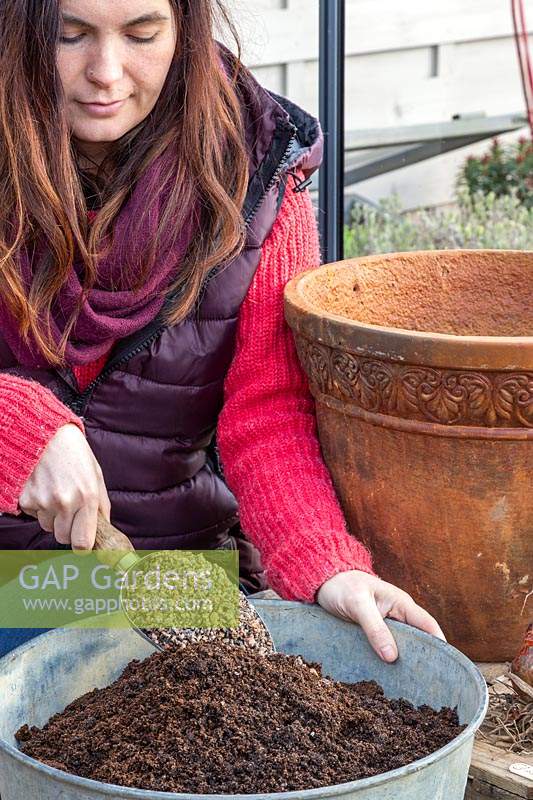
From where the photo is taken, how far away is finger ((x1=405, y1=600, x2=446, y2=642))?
1308mm

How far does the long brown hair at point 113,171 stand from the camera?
4.78 ft

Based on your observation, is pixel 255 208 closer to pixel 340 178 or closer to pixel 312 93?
pixel 340 178

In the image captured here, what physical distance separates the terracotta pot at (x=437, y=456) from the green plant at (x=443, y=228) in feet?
9.10

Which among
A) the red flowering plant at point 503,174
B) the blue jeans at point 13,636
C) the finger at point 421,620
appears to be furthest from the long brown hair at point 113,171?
the red flowering plant at point 503,174

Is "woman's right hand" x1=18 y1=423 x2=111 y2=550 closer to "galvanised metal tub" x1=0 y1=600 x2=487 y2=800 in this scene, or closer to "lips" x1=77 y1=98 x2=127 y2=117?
"galvanised metal tub" x1=0 y1=600 x2=487 y2=800

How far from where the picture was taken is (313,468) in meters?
1.55

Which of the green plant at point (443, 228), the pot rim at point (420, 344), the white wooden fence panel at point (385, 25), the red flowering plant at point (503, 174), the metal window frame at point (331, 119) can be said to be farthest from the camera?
the red flowering plant at point (503, 174)

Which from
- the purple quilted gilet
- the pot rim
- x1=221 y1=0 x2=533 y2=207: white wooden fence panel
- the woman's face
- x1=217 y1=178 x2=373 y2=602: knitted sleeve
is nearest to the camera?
the pot rim

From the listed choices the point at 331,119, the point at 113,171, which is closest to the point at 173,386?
the point at 113,171

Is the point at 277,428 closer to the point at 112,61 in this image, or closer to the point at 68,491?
the point at 68,491

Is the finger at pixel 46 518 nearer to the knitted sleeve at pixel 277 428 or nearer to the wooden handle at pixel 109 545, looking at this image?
the wooden handle at pixel 109 545

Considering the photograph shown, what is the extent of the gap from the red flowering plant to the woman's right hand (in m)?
4.09

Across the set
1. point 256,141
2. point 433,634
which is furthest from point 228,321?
point 433,634

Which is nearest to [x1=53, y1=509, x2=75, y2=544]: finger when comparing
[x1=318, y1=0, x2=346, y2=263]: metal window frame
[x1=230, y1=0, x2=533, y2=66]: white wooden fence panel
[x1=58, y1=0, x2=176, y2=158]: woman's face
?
[x1=58, y1=0, x2=176, y2=158]: woman's face
